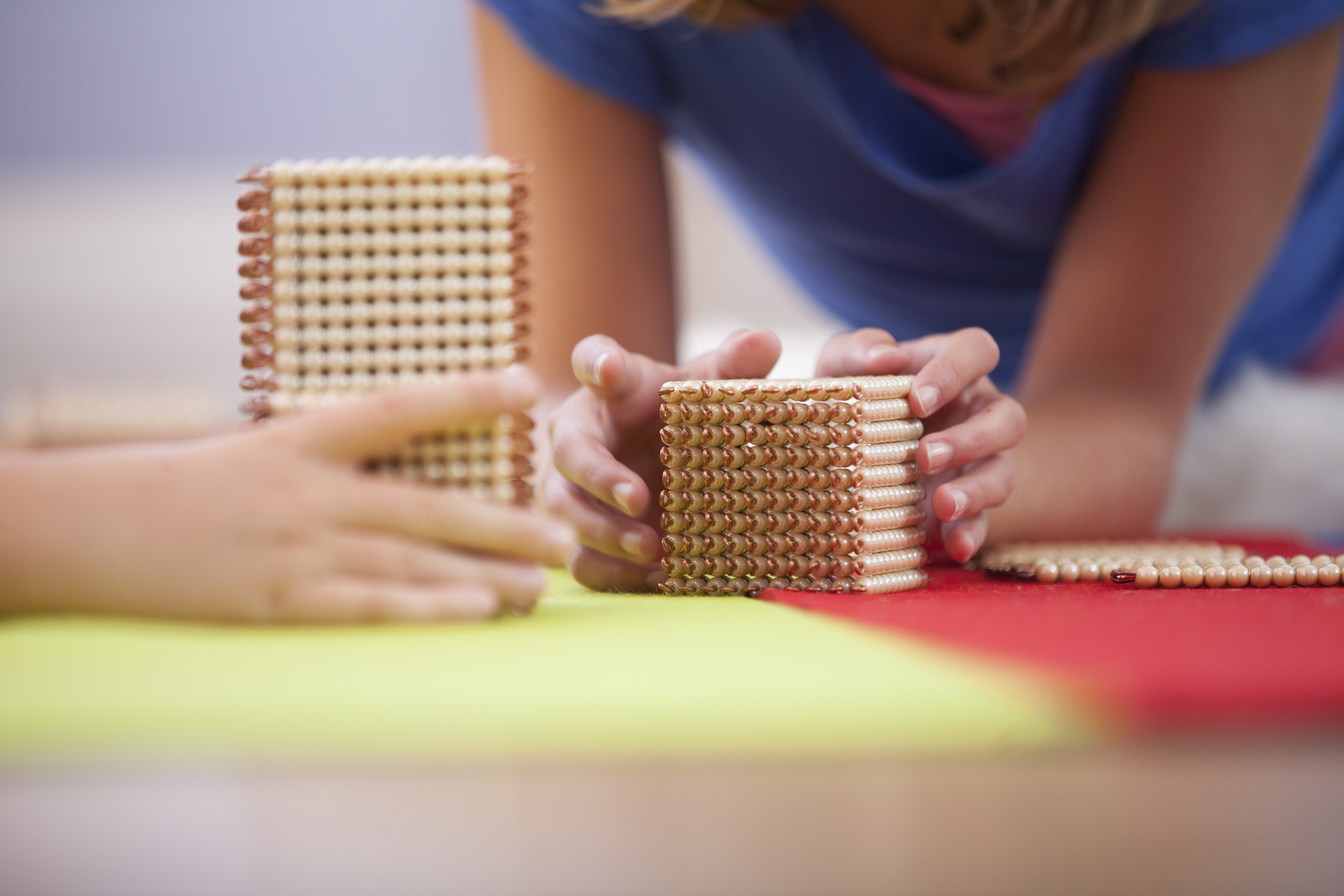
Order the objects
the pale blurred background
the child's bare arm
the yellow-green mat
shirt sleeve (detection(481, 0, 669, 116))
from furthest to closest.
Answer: the pale blurred background → shirt sleeve (detection(481, 0, 669, 116)) → the child's bare arm → the yellow-green mat

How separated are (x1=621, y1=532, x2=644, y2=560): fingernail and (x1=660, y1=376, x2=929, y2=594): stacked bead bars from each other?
2 cm

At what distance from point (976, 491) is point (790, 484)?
158mm

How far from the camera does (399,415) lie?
61 centimetres

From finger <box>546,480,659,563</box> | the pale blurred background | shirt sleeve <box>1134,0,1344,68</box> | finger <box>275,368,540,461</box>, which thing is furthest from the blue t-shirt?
the pale blurred background

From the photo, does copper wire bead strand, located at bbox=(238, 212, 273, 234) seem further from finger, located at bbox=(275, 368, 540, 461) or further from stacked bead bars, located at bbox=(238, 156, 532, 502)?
finger, located at bbox=(275, 368, 540, 461)

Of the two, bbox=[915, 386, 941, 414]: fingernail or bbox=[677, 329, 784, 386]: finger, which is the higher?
bbox=[677, 329, 784, 386]: finger

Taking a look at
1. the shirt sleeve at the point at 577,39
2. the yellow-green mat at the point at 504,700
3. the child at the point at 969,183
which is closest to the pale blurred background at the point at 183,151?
the child at the point at 969,183

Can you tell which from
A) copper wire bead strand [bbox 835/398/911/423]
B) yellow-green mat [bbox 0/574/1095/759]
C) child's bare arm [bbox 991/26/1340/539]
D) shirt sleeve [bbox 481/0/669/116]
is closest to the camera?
yellow-green mat [bbox 0/574/1095/759]

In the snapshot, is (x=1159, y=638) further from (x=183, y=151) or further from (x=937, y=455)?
(x=183, y=151)

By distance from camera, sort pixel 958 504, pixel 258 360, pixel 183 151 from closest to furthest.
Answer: pixel 258 360
pixel 958 504
pixel 183 151

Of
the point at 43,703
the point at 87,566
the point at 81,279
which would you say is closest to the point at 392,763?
the point at 43,703

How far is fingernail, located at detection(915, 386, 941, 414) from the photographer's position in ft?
2.55

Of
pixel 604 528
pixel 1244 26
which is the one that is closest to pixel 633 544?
pixel 604 528

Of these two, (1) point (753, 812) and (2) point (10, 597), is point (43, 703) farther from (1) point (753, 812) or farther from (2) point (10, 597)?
(1) point (753, 812)
